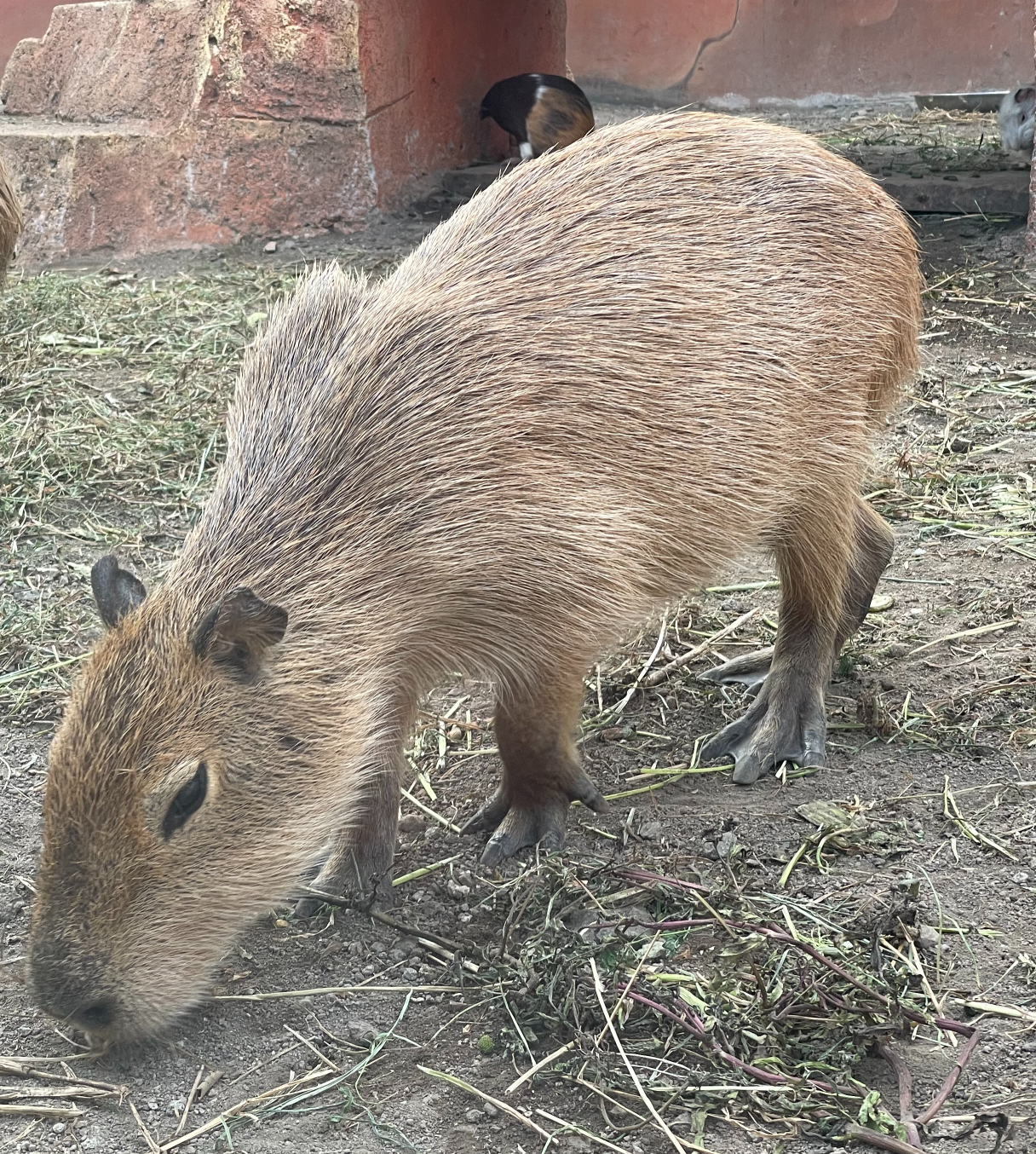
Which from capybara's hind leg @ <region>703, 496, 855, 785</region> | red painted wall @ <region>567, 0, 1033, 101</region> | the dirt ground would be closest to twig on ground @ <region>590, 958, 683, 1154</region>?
the dirt ground

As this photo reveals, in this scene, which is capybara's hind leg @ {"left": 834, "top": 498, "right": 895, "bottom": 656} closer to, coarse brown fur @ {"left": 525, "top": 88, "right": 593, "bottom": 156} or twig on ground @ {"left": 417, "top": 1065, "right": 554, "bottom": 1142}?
twig on ground @ {"left": 417, "top": 1065, "right": 554, "bottom": 1142}

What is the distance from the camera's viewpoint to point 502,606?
262cm

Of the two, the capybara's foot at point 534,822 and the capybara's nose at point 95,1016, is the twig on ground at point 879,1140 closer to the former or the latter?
the capybara's foot at point 534,822

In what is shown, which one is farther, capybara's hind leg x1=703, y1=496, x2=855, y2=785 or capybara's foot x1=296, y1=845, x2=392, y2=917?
capybara's hind leg x1=703, y1=496, x2=855, y2=785

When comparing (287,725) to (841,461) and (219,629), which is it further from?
(841,461)

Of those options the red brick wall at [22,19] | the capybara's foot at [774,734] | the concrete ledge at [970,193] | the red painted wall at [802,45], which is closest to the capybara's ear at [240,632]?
the capybara's foot at [774,734]

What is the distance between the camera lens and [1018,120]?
7.91 meters

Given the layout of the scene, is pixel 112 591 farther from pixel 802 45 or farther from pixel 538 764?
pixel 802 45

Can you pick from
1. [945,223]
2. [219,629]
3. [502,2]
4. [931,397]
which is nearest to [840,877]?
[219,629]

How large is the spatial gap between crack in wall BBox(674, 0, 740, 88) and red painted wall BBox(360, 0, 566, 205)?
2709 mm

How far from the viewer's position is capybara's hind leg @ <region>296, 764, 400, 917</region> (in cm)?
272

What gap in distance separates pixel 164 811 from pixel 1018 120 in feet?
24.4

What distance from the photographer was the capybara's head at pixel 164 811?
2.10 meters

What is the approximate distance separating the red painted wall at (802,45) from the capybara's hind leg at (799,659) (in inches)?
360
